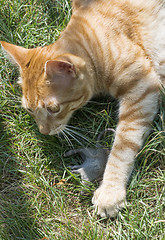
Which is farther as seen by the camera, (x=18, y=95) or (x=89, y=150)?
(x=18, y=95)

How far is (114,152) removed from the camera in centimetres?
291

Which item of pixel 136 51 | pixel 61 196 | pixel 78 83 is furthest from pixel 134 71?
pixel 61 196

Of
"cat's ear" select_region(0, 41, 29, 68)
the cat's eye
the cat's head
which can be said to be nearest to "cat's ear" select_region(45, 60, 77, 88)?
the cat's head

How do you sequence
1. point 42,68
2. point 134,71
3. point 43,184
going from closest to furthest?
1. point 42,68
2. point 134,71
3. point 43,184

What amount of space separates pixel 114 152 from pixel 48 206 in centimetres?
85

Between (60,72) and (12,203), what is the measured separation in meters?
1.44

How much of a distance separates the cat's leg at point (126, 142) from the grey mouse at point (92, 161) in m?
0.13

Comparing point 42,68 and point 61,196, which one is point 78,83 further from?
point 61,196

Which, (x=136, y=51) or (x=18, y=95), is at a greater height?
(x=136, y=51)

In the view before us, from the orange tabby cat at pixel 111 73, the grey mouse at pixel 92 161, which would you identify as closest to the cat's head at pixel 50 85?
the orange tabby cat at pixel 111 73

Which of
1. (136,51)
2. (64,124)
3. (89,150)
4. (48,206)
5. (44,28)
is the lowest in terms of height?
(48,206)

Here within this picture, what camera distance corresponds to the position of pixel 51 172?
10.5ft

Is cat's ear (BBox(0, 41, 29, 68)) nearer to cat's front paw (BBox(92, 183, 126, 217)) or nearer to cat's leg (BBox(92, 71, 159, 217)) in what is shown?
cat's leg (BBox(92, 71, 159, 217))

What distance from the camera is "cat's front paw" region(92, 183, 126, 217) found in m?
2.76
